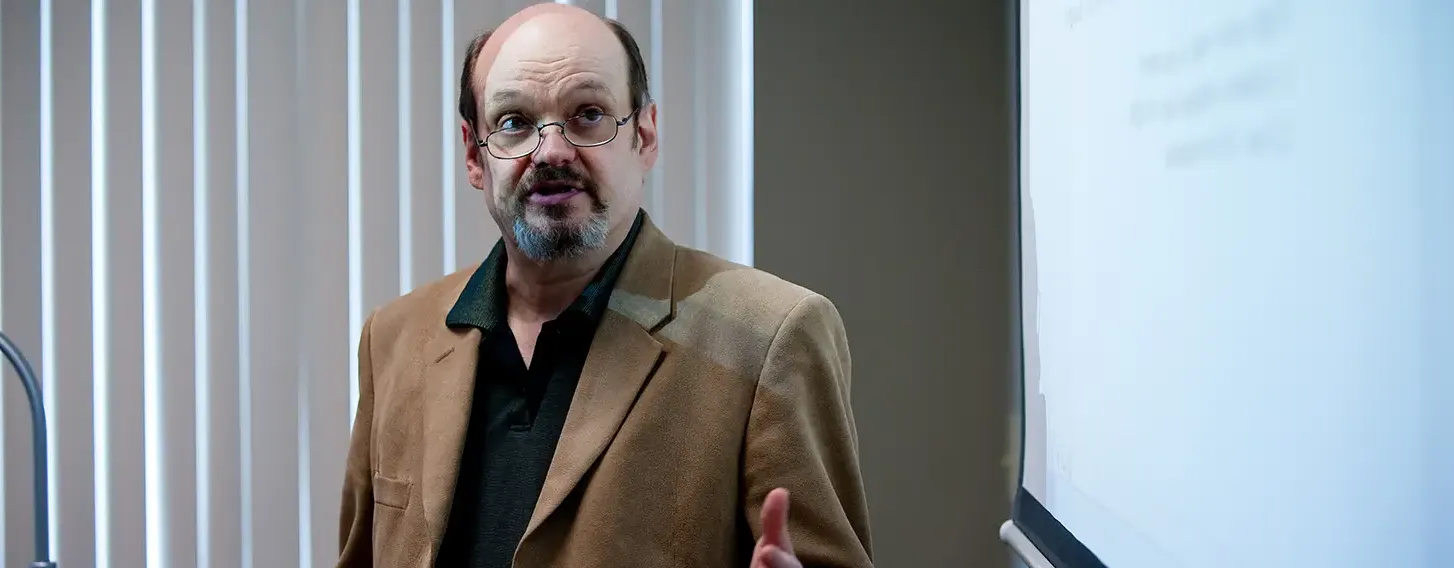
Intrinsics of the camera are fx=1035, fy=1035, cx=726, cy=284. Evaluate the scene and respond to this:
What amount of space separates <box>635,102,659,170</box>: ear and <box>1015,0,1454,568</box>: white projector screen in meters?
0.59

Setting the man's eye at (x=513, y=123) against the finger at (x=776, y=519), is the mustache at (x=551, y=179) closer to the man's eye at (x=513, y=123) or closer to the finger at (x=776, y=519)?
the man's eye at (x=513, y=123)

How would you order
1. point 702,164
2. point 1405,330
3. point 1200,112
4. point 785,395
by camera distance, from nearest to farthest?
point 1405,330 < point 1200,112 < point 785,395 < point 702,164

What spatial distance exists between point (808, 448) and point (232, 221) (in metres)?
1.70

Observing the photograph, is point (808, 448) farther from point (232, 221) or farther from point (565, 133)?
point (232, 221)

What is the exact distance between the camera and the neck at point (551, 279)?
1364 mm

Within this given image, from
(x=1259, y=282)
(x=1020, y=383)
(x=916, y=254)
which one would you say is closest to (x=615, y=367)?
(x=1259, y=282)

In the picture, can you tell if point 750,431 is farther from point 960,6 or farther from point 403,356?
point 960,6

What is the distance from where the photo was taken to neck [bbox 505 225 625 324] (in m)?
1.36

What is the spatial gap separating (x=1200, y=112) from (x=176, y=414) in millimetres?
2255

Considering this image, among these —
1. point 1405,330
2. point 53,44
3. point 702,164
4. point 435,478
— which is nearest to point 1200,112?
point 1405,330

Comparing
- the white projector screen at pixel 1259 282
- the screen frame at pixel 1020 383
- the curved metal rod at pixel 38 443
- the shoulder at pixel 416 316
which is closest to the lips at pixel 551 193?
the shoulder at pixel 416 316

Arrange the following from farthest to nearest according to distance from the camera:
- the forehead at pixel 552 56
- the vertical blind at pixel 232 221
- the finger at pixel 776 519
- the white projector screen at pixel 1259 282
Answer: the vertical blind at pixel 232 221 < the forehead at pixel 552 56 < the finger at pixel 776 519 < the white projector screen at pixel 1259 282

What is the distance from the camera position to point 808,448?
48.7 inches

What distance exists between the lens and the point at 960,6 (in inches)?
83.9
